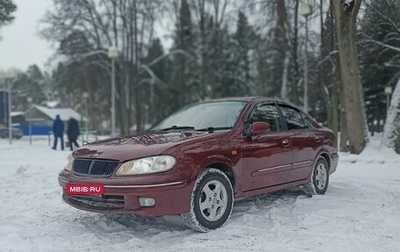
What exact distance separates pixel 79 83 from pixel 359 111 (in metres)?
33.7

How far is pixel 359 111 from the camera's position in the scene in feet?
44.3

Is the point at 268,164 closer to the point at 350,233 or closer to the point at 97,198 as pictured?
the point at 350,233

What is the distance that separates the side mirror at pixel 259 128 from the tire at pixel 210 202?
759 mm

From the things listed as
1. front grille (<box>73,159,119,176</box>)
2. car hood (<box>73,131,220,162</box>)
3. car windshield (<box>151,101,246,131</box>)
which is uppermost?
car windshield (<box>151,101,246,131</box>)

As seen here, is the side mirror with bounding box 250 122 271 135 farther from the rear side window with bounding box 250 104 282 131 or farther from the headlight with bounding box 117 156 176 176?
the headlight with bounding box 117 156 176 176

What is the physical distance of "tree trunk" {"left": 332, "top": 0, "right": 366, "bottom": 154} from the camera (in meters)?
12.8

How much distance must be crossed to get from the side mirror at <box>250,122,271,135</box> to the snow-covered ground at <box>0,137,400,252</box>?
1.04m

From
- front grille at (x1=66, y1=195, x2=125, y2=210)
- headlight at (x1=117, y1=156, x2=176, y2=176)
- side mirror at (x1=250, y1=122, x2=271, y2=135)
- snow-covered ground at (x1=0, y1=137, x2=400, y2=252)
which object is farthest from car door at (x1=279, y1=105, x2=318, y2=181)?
front grille at (x1=66, y1=195, x2=125, y2=210)

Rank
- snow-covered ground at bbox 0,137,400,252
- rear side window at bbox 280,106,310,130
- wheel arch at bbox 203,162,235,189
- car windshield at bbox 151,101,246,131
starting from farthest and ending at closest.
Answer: rear side window at bbox 280,106,310,130 < car windshield at bbox 151,101,246,131 < wheel arch at bbox 203,162,235,189 < snow-covered ground at bbox 0,137,400,252

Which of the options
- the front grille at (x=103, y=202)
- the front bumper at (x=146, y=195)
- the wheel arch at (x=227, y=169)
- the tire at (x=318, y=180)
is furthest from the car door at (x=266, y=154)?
the front grille at (x=103, y=202)

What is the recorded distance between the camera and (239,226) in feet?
19.1

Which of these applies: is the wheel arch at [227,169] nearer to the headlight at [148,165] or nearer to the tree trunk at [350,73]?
the headlight at [148,165]

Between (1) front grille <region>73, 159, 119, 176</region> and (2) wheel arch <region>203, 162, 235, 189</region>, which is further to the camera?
(2) wheel arch <region>203, 162, 235, 189</region>

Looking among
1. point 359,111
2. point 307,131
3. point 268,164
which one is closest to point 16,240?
point 268,164
